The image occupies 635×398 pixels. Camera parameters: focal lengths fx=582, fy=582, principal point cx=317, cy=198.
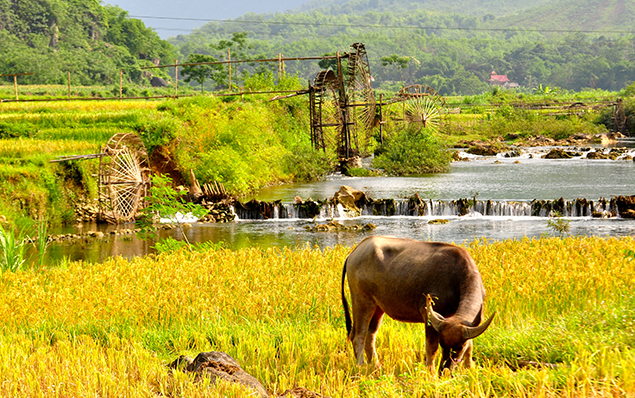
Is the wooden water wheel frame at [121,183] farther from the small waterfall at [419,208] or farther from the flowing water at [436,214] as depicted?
the small waterfall at [419,208]

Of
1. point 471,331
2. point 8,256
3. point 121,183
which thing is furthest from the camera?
point 121,183

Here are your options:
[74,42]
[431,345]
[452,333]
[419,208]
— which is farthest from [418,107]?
[74,42]

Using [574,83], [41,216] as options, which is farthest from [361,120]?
[574,83]

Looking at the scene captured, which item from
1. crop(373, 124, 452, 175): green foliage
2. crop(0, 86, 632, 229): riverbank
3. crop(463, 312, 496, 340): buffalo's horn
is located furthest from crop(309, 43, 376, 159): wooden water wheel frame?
crop(463, 312, 496, 340): buffalo's horn

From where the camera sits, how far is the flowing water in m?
17.1

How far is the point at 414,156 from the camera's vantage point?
111ft

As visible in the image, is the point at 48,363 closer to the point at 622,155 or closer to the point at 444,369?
the point at 444,369

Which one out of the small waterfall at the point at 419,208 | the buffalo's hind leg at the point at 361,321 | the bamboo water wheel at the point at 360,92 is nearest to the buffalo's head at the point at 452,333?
the buffalo's hind leg at the point at 361,321

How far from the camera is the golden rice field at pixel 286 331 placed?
4109mm

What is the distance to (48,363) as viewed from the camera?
5.11 m

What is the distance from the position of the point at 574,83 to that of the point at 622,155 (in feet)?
386

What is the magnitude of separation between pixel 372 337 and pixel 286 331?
1.14m

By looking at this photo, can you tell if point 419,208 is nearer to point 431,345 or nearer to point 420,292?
point 420,292

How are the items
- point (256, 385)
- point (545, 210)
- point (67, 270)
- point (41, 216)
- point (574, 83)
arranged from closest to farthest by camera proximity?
point (256, 385) < point (67, 270) < point (41, 216) < point (545, 210) < point (574, 83)
